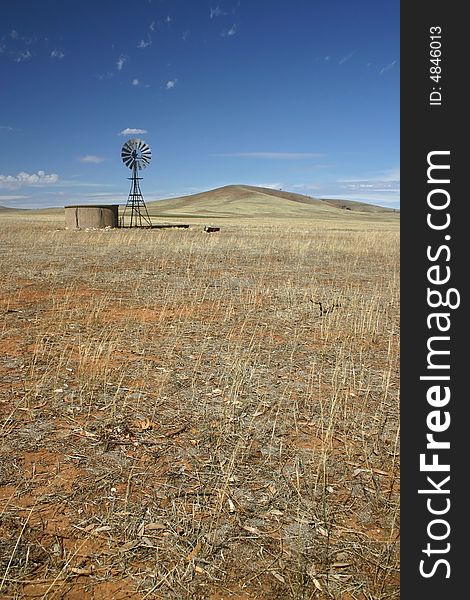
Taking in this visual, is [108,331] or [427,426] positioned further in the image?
[108,331]

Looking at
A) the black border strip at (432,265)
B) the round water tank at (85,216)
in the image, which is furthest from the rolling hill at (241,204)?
the black border strip at (432,265)

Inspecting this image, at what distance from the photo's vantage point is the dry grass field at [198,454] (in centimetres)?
273

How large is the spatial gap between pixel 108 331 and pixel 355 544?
5.81 meters

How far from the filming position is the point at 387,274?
15578 mm

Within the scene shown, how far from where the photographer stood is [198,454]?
13.2 ft

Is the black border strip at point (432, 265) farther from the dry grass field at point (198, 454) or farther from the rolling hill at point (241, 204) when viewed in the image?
the rolling hill at point (241, 204)

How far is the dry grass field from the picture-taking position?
2.73 metres

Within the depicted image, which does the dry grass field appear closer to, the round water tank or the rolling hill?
the round water tank

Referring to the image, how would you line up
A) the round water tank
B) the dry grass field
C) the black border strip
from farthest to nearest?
the round water tank < the dry grass field < the black border strip

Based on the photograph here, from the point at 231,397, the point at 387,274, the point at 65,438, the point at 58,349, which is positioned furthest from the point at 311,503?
the point at 387,274

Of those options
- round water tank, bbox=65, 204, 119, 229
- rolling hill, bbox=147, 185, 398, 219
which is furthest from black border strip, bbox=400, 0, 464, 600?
rolling hill, bbox=147, 185, 398, 219

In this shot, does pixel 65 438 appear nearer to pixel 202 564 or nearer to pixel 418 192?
pixel 202 564

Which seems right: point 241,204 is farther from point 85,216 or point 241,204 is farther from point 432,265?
point 432,265

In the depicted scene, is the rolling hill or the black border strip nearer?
the black border strip
